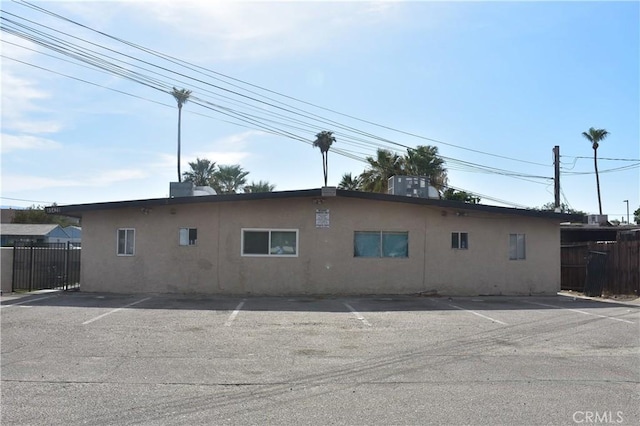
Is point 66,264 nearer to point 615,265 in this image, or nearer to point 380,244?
point 380,244

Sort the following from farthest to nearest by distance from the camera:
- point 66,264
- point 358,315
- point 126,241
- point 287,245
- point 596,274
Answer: point 66,264
point 596,274
point 126,241
point 287,245
point 358,315

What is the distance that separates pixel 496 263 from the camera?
18000mm

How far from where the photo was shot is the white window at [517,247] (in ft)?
59.9

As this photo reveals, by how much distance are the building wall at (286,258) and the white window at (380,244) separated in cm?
18

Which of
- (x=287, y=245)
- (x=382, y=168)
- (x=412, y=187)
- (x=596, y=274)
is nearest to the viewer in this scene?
(x=287, y=245)

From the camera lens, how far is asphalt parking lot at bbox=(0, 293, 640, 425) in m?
5.61

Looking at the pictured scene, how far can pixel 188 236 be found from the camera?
17.5 m

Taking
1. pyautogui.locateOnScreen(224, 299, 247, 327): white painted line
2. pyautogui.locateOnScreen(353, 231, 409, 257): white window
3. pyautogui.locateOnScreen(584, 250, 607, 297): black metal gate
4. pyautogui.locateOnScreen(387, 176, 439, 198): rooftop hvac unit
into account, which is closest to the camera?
pyautogui.locateOnScreen(224, 299, 247, 327): white painted line

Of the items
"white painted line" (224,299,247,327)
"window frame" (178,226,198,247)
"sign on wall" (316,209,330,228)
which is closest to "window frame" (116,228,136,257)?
"window frame" (178,226,198,247)

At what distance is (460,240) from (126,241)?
10615 mm

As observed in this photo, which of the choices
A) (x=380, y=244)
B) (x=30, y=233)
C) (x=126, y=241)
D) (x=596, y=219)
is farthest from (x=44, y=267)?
(x=30, y=233)

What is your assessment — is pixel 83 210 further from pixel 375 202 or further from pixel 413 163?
pixel 413 163

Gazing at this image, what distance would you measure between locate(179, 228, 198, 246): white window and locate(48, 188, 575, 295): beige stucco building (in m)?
0.03

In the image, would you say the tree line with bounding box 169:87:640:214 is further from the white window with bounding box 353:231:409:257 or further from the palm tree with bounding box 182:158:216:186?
the white window with bounding box 353:231:409:257
